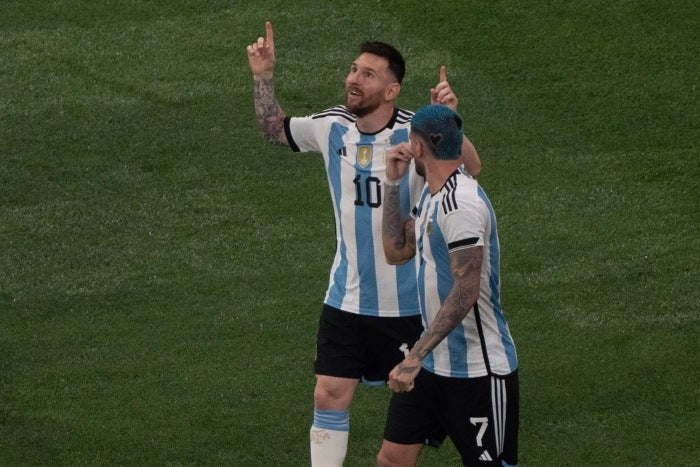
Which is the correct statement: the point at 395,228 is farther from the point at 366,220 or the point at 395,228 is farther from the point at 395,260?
the point at 366,220

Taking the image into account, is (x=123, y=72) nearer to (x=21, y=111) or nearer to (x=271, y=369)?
(x=21, y=111)

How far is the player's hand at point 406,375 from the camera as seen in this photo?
6.71m

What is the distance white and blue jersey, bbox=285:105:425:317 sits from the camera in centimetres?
802

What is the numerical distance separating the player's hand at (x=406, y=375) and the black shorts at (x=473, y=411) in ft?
1.61

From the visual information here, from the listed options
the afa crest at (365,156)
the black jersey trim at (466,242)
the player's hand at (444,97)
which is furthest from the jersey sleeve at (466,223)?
the afa crest at (365,156)

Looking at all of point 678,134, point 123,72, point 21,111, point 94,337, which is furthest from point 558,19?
point 94,337

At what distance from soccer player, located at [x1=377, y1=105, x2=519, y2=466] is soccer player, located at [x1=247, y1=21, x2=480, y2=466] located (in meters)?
0.61

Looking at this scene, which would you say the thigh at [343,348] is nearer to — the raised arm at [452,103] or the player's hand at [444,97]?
the raised arm at [452,103]

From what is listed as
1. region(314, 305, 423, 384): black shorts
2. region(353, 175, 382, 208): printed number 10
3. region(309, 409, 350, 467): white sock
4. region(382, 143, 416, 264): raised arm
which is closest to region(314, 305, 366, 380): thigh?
region(314, 305, 423, 384): black shorts

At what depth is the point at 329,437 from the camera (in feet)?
26.8

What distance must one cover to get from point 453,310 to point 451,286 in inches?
13.8

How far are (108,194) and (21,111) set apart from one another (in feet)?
5.18

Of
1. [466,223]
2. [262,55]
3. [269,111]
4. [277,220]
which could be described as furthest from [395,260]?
[277,220]

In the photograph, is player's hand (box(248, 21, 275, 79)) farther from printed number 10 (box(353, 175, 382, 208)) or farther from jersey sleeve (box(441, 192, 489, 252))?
jersey sleeve (box(441, 192, 489, 252))
